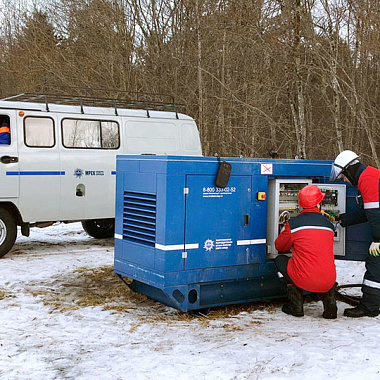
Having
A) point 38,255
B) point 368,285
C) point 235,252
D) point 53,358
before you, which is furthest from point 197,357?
point 38,255

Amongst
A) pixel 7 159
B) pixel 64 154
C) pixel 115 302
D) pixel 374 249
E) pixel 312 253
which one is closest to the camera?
pixel 312 253

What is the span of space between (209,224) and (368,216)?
1719mm

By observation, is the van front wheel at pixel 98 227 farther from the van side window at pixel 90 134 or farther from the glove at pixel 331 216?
the glove at pixel 331 216

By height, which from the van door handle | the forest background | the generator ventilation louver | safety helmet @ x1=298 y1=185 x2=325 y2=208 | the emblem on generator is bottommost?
the emblem on generator

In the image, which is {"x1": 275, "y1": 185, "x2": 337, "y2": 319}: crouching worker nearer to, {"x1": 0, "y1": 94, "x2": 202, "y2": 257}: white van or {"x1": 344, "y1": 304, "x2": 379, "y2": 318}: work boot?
{"x1": 344, "y1": 304, "x2": 379, "y2": 318}: work boot

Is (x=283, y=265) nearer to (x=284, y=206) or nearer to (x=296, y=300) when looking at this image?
(x=296, y=300)

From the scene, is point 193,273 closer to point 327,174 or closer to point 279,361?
point 279,361

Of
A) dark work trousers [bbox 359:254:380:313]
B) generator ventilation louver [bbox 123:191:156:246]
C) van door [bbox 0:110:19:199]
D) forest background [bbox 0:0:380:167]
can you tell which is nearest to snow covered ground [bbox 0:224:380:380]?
dark work trousers [bbox 359:254:380:313]

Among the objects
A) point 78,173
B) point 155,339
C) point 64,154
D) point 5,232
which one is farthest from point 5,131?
point 155,339

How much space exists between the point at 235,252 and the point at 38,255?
15.4 ft

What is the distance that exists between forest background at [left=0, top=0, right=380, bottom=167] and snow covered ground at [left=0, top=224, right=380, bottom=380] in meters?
6.18

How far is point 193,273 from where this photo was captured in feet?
19.6

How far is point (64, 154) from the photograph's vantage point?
9789mm

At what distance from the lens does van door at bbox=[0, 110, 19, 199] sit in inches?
A: 362
